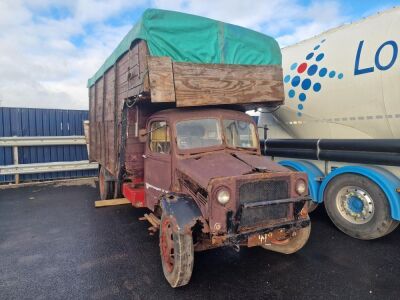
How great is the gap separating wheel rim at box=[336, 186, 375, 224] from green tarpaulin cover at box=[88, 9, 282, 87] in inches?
107

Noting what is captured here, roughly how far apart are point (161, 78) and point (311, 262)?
11.3 feet

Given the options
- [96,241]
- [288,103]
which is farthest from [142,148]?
[288,103]

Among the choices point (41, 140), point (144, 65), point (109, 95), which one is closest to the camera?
point (144, 65)

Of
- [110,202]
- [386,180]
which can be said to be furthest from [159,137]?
[386,180]

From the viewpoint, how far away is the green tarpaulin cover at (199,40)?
408 cm

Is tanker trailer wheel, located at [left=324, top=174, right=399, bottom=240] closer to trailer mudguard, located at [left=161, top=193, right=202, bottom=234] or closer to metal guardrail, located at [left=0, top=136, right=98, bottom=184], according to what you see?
trailer mudguard, located at [left=161, top=193, right=202, bottom=234]

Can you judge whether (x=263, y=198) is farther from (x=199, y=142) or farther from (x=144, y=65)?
(x=144, y=65)

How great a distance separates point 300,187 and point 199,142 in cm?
157

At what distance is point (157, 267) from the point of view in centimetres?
392

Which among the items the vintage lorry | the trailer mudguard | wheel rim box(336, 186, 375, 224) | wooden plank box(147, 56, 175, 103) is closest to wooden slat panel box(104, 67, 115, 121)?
the vintage lorry

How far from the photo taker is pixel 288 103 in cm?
613

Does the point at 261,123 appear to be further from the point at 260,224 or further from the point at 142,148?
the point at 260,224

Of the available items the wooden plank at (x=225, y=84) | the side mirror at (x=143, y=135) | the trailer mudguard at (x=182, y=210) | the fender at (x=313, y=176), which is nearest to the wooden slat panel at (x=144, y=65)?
the wooden plank at (x=225, y=84)

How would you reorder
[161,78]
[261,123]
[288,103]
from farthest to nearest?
[261,123]
[288,103]
[161,78]
